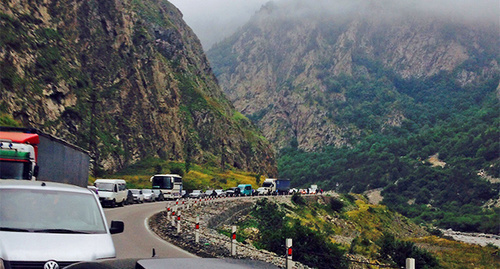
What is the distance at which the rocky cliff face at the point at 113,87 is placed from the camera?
6172cm

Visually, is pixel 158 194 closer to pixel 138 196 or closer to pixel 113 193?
pixel 138 196

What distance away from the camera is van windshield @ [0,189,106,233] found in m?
6.93

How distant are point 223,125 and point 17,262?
113 m

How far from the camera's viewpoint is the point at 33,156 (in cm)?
1805

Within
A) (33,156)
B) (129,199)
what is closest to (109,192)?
(129,199)

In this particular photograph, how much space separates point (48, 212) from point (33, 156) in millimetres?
11837

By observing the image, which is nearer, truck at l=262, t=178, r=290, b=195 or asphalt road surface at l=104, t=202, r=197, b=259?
asphalt road surface at l=104, t=202, r=197, b=259

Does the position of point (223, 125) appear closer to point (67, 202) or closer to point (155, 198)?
point (155, 198)

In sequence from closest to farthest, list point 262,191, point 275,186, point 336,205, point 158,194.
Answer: point 158,194 < point 262,191 < point 336,205 < point 275,186

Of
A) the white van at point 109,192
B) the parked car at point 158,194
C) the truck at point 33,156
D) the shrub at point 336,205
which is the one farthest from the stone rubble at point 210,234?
the shrub at point 336,205

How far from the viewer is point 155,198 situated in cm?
5669

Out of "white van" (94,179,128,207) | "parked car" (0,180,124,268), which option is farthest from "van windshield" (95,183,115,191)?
"parked car" (0,180,124,268)

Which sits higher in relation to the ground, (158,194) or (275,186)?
(275,186)

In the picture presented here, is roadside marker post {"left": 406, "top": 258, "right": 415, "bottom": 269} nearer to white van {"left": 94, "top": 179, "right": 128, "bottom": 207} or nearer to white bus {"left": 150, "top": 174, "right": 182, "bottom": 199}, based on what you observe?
white van {"left": 94, "top": 179, "right": 128, "bottom": 207}
